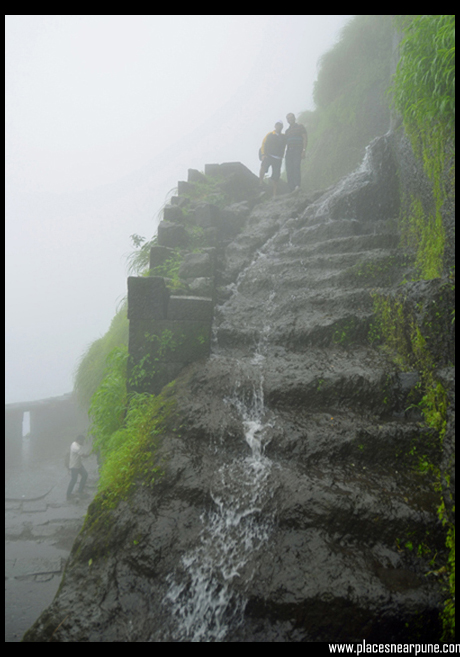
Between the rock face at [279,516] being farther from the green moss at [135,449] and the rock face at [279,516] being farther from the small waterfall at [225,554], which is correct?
the green moss at [135,449]

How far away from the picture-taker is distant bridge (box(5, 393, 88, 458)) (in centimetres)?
1670

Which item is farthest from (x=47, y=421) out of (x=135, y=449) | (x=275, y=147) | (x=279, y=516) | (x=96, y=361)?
(x=279, y=516)

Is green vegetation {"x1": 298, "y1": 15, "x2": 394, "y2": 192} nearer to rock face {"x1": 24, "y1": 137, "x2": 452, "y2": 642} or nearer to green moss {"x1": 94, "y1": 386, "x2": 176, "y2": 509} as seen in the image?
rock face {"x1": 24, "y1": 137, "x2": 452, "y2": 642}

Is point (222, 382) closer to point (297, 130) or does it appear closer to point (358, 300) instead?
point (358, 300)

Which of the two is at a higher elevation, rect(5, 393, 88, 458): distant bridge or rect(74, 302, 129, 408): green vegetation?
rect(74, 302, 129, 408): green vegetation

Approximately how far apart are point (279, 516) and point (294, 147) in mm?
9745

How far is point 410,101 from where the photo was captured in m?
4.56

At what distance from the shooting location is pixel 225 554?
11.0ft

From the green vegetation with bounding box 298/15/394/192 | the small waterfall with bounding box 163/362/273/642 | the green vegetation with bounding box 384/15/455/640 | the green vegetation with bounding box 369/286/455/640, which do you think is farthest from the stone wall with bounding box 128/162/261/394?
the green vegetation with bounding box 298/15/394/192

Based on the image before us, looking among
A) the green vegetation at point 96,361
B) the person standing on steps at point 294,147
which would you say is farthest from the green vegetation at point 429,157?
Result: the green vegetation at point 96,361

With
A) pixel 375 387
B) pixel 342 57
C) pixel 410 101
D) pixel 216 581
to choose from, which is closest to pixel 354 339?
pixel 375 387

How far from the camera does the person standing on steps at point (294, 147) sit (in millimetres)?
10312

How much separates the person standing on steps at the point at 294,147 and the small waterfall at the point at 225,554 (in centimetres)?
870

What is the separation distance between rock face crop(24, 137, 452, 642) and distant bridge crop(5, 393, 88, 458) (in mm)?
14058
